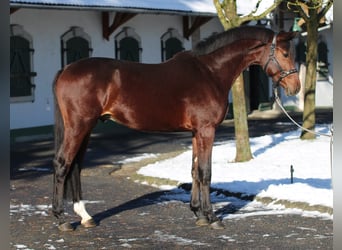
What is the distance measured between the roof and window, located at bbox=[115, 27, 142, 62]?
3.52ft

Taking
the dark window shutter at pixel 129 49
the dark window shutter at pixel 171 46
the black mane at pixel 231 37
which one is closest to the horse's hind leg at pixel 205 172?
the black mane at pixel 231 37

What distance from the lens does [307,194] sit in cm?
725

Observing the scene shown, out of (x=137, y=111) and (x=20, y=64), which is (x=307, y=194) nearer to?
(x=137, y=111)

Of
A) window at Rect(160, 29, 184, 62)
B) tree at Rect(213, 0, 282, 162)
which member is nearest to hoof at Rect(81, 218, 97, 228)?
tree at Rect(213, 0, 282, 162)

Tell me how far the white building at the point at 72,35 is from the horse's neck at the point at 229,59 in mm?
9726

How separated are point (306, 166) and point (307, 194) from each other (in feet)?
8.77

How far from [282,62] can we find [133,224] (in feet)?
7.66

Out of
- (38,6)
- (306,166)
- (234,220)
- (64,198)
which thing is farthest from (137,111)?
(38,6)

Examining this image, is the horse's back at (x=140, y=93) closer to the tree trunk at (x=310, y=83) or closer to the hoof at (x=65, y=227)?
the hoof at (x=65, y=227)

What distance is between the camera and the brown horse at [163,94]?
19.8 feet

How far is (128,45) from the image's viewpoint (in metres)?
19.0

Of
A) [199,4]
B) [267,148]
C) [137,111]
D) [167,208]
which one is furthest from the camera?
[199,4]

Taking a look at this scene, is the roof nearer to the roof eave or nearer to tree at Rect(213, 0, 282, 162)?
the roof eave

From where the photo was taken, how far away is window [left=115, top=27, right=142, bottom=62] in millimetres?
18580
